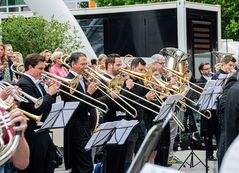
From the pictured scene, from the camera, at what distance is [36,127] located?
848 cm

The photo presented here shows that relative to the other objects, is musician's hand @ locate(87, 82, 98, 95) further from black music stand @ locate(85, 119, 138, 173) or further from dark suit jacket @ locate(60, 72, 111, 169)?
black music stand @ locate(85, 119, 138, 173)

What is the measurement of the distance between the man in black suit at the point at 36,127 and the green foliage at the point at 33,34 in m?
6.72

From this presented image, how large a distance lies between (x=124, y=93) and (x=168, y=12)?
23.8ft

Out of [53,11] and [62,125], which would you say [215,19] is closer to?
[53,11]

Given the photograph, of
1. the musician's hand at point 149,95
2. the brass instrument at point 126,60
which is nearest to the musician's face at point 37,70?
the musician's hand at point 149,95

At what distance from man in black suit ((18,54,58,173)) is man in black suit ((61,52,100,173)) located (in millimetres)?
818

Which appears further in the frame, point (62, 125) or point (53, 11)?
point (53, 11)

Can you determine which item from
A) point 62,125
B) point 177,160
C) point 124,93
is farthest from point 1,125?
point 177,160

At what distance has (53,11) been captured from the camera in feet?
60.1

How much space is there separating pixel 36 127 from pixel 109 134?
839 millimetres

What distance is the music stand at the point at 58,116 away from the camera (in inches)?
318

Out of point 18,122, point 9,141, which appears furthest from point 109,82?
point 18,122

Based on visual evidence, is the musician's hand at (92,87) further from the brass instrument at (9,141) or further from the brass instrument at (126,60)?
the brass instrument at (9,141)

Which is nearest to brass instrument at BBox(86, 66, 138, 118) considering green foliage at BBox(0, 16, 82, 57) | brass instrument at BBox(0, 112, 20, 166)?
brass instrument at BBox(0, 112, 20, 166)
